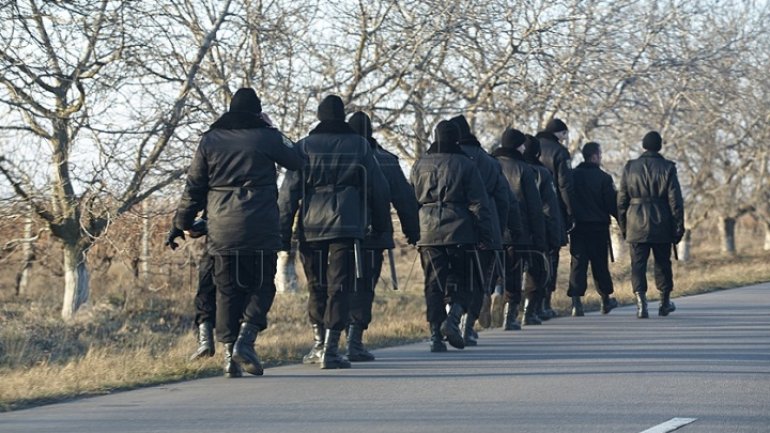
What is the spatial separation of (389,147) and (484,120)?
1846 millimetres

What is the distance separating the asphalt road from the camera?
7766 mm

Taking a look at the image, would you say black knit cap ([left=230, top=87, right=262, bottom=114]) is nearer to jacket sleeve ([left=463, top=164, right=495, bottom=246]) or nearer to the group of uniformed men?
the group of uniformed men

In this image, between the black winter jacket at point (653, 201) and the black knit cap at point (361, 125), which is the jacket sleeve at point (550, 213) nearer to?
the black winter jacket at point (653, 201)

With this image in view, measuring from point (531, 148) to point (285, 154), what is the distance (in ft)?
20.4

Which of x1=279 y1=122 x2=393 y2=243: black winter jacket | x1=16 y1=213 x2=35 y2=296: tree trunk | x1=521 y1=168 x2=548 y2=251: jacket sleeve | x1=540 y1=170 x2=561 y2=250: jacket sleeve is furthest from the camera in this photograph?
x1=16 y1=213 x2=35 y2=296: tree trunk

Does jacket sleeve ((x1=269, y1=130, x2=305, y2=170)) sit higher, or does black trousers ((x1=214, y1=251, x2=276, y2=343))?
jacket sleeve ((x1=269, y1=130, x2=305, y2=170))

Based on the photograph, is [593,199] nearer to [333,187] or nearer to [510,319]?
[510,319]

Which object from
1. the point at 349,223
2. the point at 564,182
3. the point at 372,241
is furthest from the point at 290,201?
the point at 564,182

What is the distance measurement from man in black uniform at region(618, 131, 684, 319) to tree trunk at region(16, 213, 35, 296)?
25.0ft

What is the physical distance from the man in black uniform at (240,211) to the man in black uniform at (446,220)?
8.23 ft

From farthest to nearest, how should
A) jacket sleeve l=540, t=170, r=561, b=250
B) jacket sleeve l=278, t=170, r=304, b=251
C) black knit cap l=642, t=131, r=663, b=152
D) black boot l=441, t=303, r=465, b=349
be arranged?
black knit cap l=642, t=131, r=663, b=152 < jacket sleeve l=540, t=170, r=561, b=250 < black boot l=441, t=303, r=465, b=349 < jacket sleeve l=278, t=170, r=304, b=251

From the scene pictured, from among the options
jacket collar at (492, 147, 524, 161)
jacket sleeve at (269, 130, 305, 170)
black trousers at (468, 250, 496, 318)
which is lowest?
black trousers at (468, 250, 496, 318)

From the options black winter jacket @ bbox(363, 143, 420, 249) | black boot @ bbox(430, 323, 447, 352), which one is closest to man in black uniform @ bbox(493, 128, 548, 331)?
black boot @ bbox(430, 323, 447, 352)

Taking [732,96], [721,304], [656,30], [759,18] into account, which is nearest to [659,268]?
[721,304]
